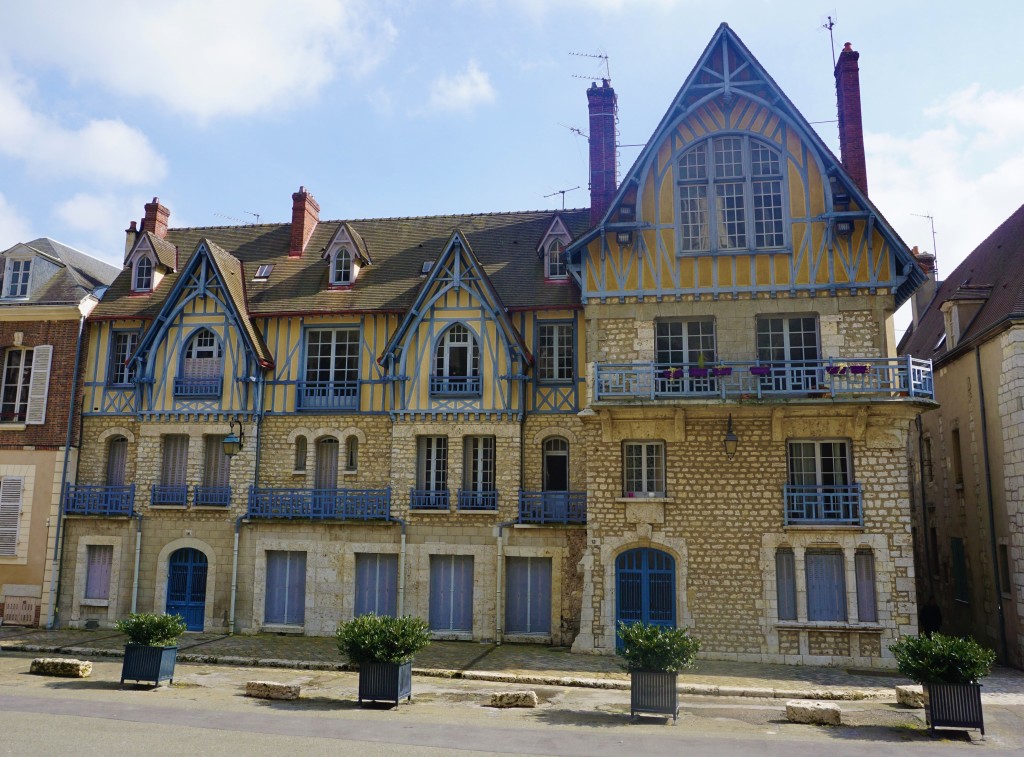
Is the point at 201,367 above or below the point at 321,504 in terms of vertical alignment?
above

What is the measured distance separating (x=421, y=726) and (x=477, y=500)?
7.33 meters

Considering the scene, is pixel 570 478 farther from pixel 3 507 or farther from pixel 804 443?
pixel 3 507

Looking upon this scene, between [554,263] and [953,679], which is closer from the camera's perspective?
[953,679]

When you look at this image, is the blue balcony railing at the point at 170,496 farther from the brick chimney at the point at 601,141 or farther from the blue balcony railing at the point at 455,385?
the brick chimney at the point at 601,141

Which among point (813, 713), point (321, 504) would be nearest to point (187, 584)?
point (321, 504)

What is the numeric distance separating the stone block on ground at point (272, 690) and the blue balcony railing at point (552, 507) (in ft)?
20.8

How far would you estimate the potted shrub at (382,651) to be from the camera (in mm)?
10812

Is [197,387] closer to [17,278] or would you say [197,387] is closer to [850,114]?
[17,278]

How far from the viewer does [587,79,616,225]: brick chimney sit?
58.1 feet

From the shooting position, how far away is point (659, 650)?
10297 mm

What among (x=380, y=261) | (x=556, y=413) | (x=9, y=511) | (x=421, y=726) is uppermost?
(x=380, y=261)

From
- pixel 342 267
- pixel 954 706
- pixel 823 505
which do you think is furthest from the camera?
pixel 342 267

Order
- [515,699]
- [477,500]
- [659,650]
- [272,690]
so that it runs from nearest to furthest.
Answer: [659,650] < [515,699] < [272,690] < [477,500]

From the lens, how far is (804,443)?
15086 millimetres
